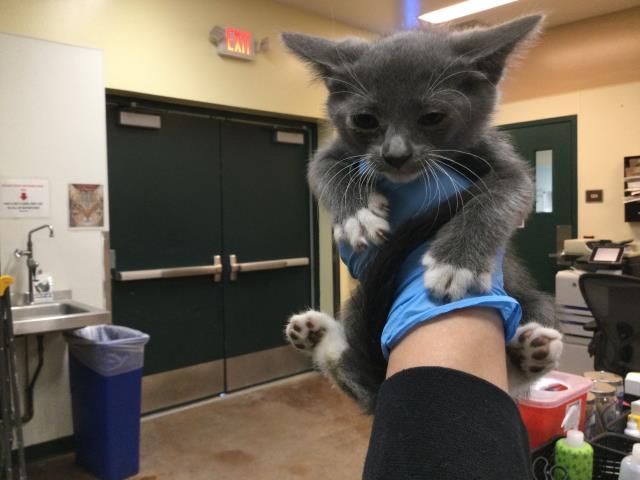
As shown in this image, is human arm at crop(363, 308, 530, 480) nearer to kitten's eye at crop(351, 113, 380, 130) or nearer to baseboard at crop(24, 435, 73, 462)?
kitten's eye at crop(351, 113, 380, 130)

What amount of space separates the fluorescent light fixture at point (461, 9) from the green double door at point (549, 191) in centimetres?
134

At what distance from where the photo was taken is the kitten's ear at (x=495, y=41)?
107 centimetres

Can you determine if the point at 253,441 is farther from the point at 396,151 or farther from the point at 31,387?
the point at 396,151

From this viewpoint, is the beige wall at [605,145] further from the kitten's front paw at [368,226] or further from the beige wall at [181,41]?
the kitten's front paw at [368,226]

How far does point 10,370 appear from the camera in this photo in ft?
8.63

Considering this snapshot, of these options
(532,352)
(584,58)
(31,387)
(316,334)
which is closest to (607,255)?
(584,58)

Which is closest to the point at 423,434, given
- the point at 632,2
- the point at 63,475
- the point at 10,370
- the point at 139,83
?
the point at 10,370

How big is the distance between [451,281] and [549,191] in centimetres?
521

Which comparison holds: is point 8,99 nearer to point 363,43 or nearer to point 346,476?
point 363,43

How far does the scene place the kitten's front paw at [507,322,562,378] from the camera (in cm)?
117

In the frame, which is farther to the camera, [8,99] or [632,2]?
[632,2]

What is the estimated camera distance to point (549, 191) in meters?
Answer: 5.59

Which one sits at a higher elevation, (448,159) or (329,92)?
(329,92)

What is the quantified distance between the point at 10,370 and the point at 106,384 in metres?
0.55
